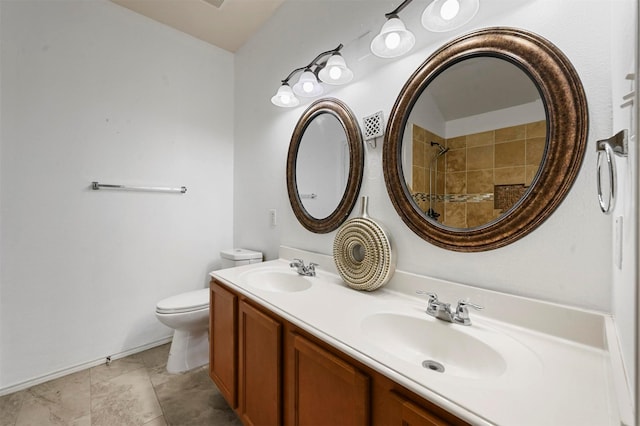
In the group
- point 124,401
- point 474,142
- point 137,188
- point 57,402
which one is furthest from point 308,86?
point 57,402

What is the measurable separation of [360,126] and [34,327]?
240 cm

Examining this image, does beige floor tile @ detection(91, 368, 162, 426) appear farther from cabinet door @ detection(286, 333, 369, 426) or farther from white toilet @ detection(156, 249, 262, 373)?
cabinet door @ detection(286, 333, 369, 426)

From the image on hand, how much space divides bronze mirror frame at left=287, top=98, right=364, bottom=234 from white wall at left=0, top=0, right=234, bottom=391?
1.04 meters

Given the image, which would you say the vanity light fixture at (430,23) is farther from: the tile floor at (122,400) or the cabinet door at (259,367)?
the tile floor at (122,400)

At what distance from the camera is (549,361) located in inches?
26.7

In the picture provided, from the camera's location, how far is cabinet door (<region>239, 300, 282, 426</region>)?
1015mm

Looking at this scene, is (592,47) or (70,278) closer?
(592,47)

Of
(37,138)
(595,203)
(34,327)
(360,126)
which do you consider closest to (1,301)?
(34,327)

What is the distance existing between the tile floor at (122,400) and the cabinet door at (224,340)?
19 cm

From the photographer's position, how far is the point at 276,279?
1.58 meters

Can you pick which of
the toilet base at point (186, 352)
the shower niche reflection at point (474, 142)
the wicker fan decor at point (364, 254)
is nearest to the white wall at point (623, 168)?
the shower niche reflection at point (474, 142)

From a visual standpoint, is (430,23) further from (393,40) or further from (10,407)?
(10,407)

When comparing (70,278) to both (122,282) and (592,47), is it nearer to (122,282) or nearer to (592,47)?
(122,282)

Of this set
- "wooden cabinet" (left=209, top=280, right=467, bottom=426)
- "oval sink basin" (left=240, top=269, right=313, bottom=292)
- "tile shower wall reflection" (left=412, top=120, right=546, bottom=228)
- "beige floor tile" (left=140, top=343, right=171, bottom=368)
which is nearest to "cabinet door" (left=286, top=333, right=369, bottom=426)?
"wooden cabinet" (left=209, top=280, right=467, bottom=426)
